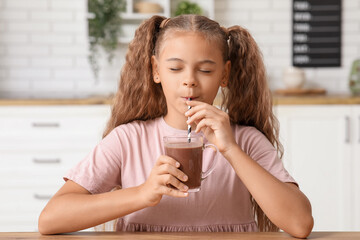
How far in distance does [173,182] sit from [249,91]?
1.91 feet

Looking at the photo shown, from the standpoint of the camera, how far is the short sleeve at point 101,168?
1.43 metres

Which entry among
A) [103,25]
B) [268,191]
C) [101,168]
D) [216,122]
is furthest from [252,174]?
[103,25]

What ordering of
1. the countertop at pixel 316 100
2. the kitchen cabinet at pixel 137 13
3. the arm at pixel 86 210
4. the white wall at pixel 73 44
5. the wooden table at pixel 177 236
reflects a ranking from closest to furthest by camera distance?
the wooden table at pixel 177 236 < the arm at pixel 86 210 < the countertop at pixel 316 100 < the kitchen cabinet at pixel 137 13 < the white wall at pixel 73 44

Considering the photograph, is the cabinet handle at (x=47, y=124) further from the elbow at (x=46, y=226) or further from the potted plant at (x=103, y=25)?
the elbow at (x=46, y=226)

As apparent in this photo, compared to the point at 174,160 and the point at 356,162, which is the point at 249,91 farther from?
the point at 356,162

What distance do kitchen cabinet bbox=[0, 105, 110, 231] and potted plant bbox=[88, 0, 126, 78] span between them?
66cm

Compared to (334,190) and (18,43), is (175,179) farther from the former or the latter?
(18,43)

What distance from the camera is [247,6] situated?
4016mm

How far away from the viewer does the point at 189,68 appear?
1.37m

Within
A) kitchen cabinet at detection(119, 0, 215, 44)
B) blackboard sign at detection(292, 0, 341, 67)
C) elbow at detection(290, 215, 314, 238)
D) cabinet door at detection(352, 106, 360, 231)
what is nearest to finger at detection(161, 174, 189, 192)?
elbow at detection(290, 215, 314, 238)

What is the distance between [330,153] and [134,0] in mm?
1862

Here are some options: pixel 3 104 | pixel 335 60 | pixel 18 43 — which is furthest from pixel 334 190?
pixel 18 43

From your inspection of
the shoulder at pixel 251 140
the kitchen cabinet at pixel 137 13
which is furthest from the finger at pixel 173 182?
the kitchen cabinet at pixel 137 13

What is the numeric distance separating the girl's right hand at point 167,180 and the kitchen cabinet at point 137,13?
2.70 m
